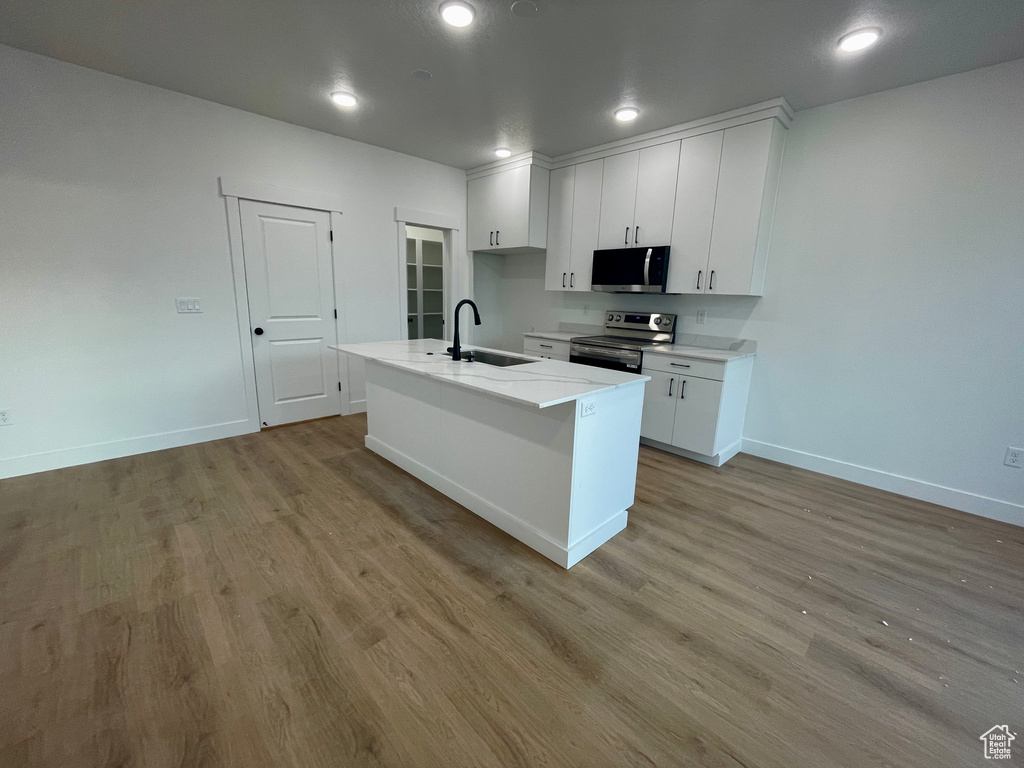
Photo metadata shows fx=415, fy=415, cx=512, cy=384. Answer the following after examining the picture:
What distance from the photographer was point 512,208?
4.38 m

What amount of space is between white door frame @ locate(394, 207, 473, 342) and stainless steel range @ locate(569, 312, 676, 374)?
173 cm

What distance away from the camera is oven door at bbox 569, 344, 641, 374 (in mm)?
3543

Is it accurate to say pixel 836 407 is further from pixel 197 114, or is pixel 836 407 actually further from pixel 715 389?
pixel 197 114

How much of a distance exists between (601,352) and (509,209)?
1900 millimetres

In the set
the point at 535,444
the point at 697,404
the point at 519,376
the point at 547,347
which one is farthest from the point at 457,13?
the point at 697,404

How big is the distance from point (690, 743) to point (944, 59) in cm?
357

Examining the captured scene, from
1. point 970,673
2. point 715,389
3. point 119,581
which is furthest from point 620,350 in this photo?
point 119,581

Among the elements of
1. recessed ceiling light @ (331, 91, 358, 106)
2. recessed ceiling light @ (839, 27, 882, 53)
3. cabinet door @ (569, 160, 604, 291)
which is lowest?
cabinet door @ (569, 160, 604, 291)

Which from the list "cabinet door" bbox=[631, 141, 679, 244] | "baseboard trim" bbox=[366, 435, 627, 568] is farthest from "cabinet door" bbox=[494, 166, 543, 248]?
"baseboard trim" bbox=[366, 435, 627, 568]

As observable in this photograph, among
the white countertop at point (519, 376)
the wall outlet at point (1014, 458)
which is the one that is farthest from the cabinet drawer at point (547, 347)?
the wall outlet at point (1014, 458)

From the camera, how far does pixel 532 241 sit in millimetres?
4312

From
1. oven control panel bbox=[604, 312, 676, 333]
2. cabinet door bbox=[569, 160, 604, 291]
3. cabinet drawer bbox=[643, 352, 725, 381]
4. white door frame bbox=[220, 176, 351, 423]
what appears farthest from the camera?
cabinet door bbox=[569, 160, 604, 291]

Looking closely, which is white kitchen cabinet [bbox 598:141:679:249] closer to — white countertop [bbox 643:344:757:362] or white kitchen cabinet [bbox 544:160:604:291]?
white kitchen cabinet [bbox 544:160:604:291]

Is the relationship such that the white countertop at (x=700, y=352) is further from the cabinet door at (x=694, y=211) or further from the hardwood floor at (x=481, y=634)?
the hardwood floor at (x=481, y=634)
